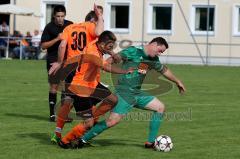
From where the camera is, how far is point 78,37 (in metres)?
12.6

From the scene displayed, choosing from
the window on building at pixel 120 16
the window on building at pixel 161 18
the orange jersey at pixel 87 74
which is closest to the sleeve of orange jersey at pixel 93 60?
the orange jersey at pixel 87 74

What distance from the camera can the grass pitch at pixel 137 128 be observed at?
1105 centimetres

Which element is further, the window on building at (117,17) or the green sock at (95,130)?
the window on building at (117,17)

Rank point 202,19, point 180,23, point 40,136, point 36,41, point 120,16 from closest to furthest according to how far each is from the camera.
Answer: point 40,136
point 36,41
point 180,23
point 202,19
point 120,16

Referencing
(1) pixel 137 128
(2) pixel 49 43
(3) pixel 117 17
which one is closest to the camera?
(1) pixel 137 128

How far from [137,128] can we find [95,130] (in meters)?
2.71

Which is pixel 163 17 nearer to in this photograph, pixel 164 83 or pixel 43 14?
pixel 43 14

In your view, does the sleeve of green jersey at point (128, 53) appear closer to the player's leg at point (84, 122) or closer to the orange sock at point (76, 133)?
the player's leg at point (84, 122)

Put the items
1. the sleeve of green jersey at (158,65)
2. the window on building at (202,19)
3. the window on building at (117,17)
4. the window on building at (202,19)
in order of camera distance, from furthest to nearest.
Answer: the window on building at (117,17) → the window on building at (202,19) → the window on building at (202,19) → the sleeve of green jersey at (158,65)

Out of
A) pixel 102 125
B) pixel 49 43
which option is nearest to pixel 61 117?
pixel 102 125

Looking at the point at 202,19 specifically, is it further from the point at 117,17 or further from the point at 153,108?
the point at 153,108

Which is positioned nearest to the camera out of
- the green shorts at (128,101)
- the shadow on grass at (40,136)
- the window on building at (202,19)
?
the green shorts at (128,101)

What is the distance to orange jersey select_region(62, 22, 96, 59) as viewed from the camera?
1255cm

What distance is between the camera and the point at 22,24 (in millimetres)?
44438
